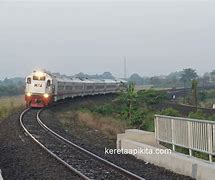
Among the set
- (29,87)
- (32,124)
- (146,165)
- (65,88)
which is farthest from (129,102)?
(146,165)

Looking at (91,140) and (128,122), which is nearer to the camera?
(91,140)

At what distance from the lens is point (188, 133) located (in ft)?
39.7

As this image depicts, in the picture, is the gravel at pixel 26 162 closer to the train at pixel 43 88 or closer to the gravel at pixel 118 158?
the gravel at pixel 118 158

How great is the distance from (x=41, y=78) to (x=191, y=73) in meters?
116

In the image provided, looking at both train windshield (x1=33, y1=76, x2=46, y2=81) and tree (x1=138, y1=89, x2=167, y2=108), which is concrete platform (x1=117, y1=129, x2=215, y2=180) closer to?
tree (x1=138, y1=89, x2=167, y2=108)

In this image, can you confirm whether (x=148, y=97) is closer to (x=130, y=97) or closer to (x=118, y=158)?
(x=130, y=97)

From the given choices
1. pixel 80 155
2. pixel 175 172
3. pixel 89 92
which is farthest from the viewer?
pixel 89 92

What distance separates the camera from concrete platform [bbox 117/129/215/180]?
976cm

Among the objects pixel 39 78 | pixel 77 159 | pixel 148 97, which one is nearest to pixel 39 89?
pixel 39 78

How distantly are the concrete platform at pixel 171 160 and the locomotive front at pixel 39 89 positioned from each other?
75.5ft

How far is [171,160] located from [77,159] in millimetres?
3320

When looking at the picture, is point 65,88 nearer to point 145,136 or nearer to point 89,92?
point 89,92

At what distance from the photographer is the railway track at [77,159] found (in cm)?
1101

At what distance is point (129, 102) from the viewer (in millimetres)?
31469
